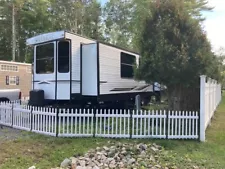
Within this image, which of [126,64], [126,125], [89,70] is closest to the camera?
[126,125]

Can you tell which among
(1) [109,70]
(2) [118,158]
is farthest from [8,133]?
(1) [109,70]

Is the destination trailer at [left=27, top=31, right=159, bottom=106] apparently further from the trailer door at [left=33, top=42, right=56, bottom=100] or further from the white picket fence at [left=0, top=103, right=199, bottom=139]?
the white picket fence at [left=0, top=103, right=199, bottom=139]

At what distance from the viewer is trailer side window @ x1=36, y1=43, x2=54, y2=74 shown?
390 inches

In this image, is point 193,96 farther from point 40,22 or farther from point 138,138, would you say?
point 40,22

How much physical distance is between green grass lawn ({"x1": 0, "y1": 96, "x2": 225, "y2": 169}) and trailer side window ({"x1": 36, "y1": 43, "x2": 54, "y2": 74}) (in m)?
3.18

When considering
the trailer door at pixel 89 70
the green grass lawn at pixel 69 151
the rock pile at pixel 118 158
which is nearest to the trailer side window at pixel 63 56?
the trailer door at pixel 89 70

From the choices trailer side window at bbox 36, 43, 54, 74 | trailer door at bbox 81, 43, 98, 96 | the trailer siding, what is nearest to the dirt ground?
trailer side window at bbox 36, 43, 54, 74

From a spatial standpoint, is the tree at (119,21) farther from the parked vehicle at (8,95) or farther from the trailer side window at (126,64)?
the parked vehicle at (8,95)

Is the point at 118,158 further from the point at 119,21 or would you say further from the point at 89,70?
the point at 119,21

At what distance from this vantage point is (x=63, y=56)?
31.6ft

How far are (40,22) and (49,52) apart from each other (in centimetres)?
2139

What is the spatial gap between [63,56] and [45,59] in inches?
37.5

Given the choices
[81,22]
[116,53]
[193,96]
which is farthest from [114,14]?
[193,96]

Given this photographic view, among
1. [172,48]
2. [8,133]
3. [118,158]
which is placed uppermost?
[172,48]
